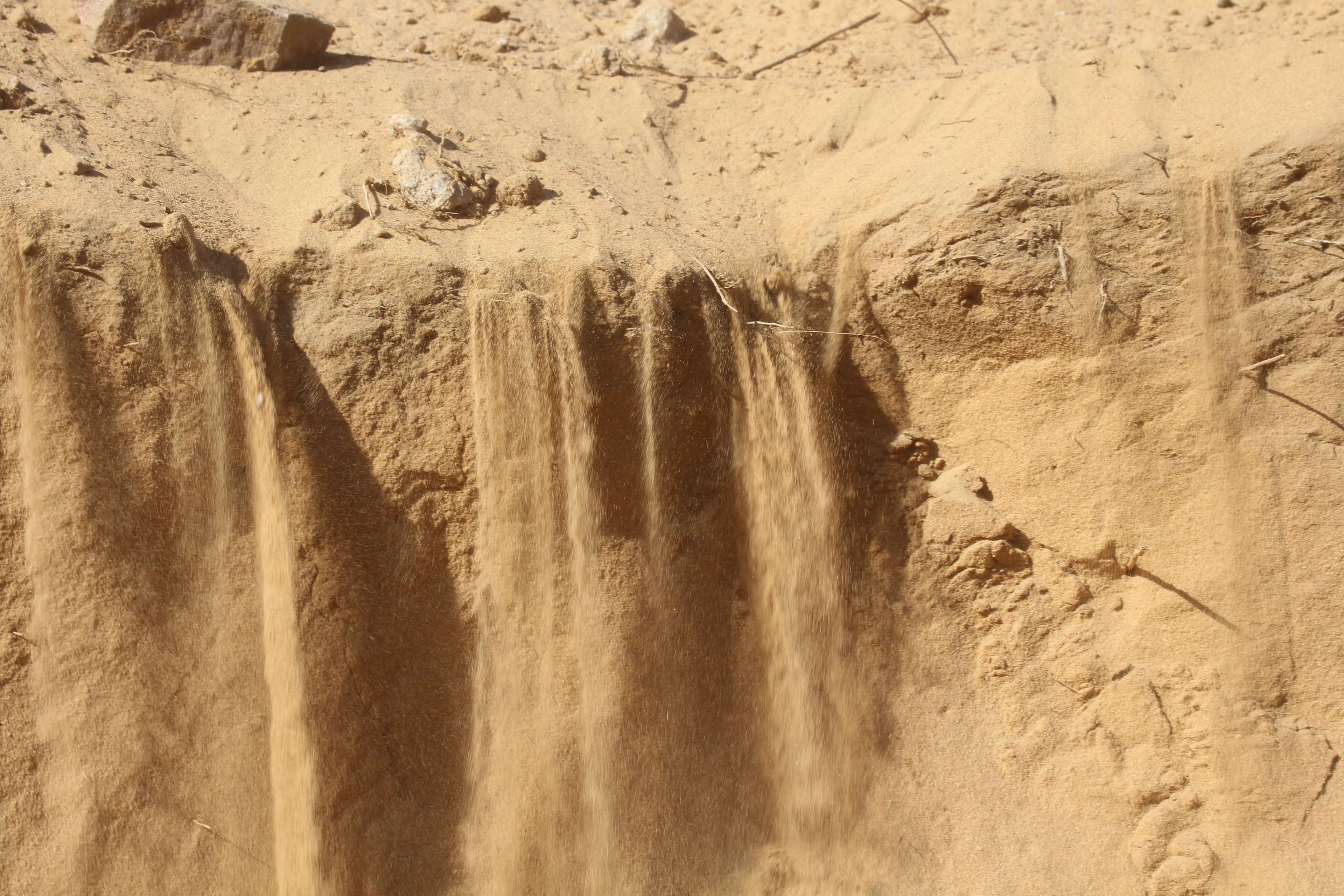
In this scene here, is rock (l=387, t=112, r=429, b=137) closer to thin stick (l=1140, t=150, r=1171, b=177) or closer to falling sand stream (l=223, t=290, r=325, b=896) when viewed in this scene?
falling sand stream (l=223, t=290, r=325, b=896)

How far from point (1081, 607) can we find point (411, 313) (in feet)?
8.57

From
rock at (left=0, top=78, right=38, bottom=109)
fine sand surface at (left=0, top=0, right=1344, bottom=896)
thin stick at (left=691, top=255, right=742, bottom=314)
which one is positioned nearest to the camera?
fine sand surface at (left=0, top=0, right=1344, bottom=896)

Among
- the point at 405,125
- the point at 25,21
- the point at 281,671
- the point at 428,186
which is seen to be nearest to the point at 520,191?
the point at 428,186

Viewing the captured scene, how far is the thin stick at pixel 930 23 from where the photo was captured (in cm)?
445

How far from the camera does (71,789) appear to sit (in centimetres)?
306

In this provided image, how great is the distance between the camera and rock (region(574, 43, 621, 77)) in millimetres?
4410

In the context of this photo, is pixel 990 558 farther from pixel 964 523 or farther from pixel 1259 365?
pixel 1259 365

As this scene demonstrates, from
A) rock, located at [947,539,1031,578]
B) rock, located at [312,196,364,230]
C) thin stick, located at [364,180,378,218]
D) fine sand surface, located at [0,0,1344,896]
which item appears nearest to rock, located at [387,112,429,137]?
fine sand surface, located at [0,0,1344,896]

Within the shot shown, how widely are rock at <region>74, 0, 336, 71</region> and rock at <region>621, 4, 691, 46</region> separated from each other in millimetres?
1364

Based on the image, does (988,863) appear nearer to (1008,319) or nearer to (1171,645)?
(1171,645)

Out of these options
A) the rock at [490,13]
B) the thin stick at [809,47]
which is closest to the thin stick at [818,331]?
the thin stick at [809,47]

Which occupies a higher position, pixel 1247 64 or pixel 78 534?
pixel 1247 64

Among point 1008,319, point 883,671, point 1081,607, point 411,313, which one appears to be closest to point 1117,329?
point 1008,319

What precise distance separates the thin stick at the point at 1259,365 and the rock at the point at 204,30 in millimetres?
3716
